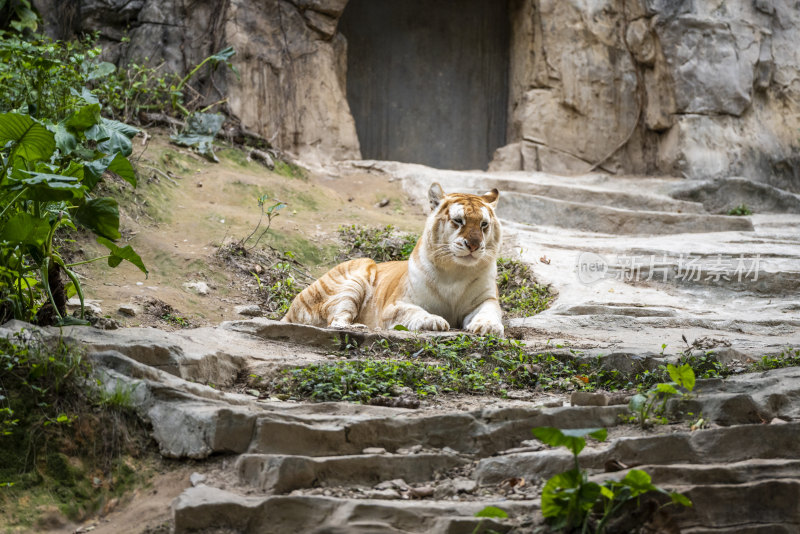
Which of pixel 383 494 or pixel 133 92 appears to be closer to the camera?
pixel 383 494

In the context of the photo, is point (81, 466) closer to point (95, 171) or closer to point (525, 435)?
point (95, 171)

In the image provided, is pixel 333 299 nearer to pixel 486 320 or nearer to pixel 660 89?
pixel 486 320

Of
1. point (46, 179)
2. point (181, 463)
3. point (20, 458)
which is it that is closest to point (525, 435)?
point (181, 463)

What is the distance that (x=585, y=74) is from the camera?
47.4 feet

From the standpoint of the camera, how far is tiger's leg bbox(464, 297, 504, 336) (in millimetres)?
6270

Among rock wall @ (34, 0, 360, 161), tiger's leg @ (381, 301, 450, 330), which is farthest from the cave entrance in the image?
tiger's leg @ (381, 301, 450, 330)

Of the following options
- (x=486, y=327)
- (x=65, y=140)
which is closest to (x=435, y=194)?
(x=486, y=327)

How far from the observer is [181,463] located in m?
3.78

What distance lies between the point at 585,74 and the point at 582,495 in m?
12.6

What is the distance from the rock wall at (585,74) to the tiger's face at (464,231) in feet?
22.2

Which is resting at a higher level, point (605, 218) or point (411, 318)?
point (605, 218)

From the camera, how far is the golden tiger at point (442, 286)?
22.1ft

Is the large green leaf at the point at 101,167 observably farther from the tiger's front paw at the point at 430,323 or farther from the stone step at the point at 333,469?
the tiger's front paw at the point at 430,323

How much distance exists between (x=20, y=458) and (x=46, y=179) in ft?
4.44
